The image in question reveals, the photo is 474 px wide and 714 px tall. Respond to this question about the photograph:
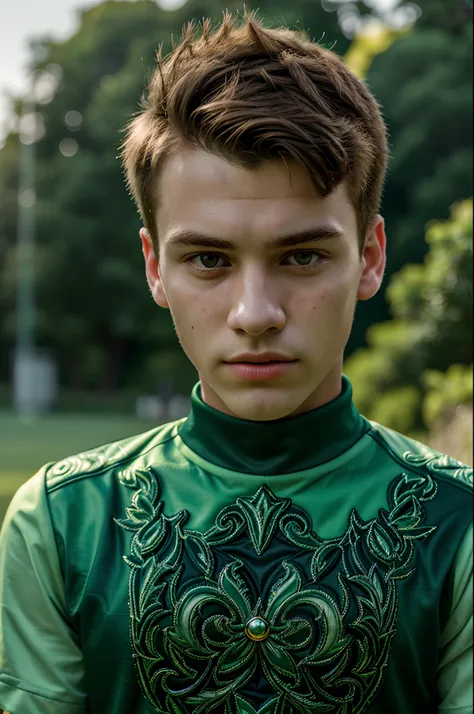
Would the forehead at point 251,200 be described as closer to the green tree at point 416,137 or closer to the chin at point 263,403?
the chin at point 263,403

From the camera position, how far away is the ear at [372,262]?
5.62ft

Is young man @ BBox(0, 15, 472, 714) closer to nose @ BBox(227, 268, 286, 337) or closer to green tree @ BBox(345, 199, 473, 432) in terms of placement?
nose @ BBox(227, 268, 286, 337)

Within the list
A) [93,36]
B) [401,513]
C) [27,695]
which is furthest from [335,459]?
[93,36]

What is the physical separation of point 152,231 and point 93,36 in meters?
27.9

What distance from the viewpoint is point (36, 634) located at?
162 centimetres

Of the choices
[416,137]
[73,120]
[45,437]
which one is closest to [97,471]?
[45,437]

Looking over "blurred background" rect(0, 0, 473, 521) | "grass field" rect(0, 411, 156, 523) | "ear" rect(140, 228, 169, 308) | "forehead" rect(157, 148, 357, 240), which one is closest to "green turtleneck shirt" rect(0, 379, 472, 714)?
"ear" rect(140, 228, 169, 308)

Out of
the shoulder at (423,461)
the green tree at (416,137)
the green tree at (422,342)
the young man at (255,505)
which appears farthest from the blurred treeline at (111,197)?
the young man at (255,505)

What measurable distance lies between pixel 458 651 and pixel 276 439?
45cm

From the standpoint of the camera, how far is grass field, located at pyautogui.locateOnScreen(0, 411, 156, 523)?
1023 centimetres

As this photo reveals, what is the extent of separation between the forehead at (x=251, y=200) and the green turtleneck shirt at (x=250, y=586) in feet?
1.09

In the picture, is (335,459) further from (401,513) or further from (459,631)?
(459,631)

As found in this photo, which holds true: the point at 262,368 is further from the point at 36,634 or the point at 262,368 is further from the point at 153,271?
the point at 36,634

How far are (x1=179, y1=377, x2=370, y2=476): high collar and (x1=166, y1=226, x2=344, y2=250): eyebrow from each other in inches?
11.8
